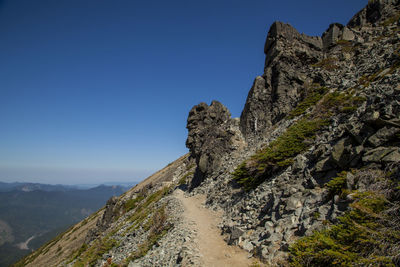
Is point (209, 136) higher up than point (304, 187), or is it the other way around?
point (209, 136)

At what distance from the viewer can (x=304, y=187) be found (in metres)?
11.7

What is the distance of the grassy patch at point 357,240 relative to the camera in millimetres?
5461

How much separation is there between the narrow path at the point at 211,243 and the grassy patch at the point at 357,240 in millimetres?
3210

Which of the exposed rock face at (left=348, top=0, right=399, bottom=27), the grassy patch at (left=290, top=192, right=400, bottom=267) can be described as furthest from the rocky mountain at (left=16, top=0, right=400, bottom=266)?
the exposed rock face at (left=348, top=0, right=399, bottom=27)

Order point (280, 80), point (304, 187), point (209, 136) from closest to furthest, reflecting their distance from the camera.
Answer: point (304, 187) < point (209, 136) < point (280, 80)

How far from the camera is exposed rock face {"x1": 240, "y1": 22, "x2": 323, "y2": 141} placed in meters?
34.0

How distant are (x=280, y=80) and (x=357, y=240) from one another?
33084 millimetres

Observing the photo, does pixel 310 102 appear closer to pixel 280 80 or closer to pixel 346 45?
pixel 280 80

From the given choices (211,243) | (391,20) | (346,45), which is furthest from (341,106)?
(391,20)

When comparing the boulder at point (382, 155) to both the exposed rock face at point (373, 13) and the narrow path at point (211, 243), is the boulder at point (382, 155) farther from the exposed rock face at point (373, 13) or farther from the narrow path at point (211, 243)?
the exposed rock face at point (373, 13)

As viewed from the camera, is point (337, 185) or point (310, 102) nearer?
point (337, 185)

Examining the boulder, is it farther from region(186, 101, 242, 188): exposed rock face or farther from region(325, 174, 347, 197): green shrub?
region(186, 101, 242, 188): exposed rock face

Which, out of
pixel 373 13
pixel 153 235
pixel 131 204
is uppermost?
pixel 373 13

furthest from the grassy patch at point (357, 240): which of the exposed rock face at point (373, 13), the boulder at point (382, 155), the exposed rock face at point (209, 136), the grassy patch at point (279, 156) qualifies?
the exposed rock face at point (373, 13)
